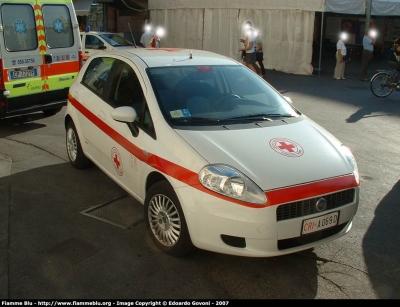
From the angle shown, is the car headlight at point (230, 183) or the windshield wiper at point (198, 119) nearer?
the car headlight at point (230, 183)

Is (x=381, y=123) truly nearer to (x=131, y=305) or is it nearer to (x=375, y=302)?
(x=375, y=302)

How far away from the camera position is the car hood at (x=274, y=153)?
12.4 ft

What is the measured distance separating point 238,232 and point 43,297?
1.49 m

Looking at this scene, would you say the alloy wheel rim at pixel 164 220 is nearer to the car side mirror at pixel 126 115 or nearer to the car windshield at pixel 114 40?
the car side mirror at pixel 126 115

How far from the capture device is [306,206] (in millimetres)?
3730

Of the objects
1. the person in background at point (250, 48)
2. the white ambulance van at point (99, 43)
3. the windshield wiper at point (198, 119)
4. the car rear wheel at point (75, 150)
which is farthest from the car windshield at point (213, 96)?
the white ambulance van at point (99, 43)

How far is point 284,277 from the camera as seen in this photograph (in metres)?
3.92

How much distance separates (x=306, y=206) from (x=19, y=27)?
257 inches

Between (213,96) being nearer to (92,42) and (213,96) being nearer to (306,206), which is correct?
(306,206)

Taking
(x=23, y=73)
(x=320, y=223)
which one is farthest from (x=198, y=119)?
(x=23, y=73)

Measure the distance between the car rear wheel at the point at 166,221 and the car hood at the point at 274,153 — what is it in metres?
0.48

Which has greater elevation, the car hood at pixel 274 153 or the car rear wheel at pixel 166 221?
the car hood at pixel 274 153

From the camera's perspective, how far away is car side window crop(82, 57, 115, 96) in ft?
18.5

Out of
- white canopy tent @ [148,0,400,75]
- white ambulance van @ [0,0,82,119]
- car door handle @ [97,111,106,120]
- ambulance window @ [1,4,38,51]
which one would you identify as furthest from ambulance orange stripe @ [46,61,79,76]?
white canopy tent @ [148,0,400,75]
